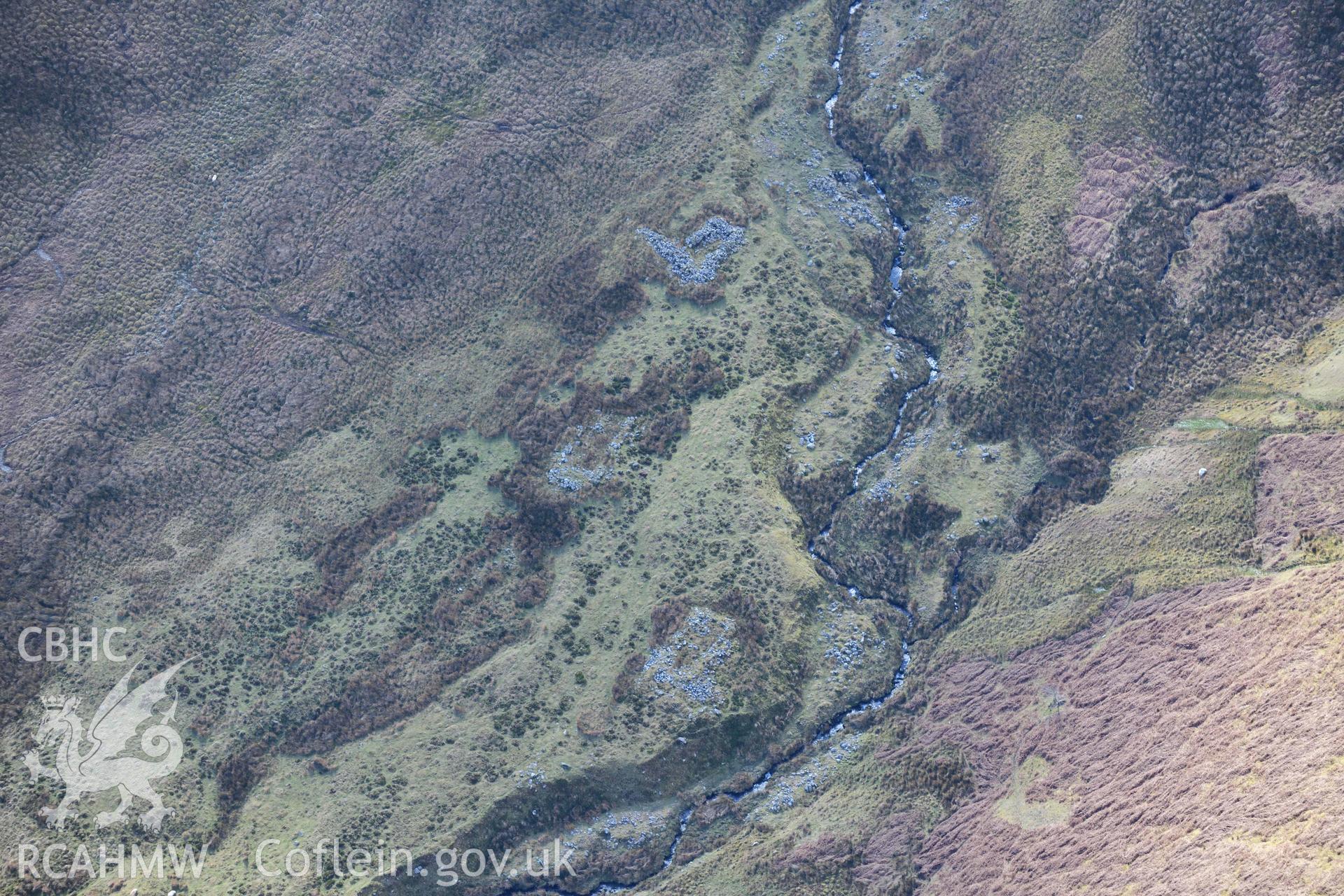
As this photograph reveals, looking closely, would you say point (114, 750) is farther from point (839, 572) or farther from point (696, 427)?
point (839, 572)

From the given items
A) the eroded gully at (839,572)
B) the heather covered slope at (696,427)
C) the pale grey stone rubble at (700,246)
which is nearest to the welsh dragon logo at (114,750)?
the heather covered slope at (696,427)

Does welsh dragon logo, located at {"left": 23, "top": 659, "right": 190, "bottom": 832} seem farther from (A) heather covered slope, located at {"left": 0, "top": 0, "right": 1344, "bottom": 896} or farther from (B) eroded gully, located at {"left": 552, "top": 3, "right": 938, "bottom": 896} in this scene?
(B) eroded gully, located at {"left": 552, "top": 3, "right": 938, "bottom": 896}

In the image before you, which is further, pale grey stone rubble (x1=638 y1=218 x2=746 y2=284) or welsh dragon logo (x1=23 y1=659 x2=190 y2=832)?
pale grey stone rubble (x1=638 y1=218 x2=746 y2=284)

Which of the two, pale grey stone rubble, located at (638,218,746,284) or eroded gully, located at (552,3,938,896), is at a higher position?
pale grey stone rubble, located at (638,218,746,284)

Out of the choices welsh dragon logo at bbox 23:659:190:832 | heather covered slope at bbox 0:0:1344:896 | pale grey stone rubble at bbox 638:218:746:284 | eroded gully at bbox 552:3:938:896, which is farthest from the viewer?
pale grey stone rubble at bbox 638:218:746:284

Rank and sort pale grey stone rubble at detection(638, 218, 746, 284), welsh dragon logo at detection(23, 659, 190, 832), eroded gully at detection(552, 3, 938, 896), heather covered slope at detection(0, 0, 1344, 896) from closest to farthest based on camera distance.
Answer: heather covered slope at detection(0, 0, 1344, 896), eroded gully at detection(552, 3, 938, 896), welsh dragon logo at detection(23, 659, 190, 832), pale grey stone rubble at detection(638, 218, 746, 284)

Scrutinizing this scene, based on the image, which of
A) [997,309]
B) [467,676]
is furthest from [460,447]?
[997,309]

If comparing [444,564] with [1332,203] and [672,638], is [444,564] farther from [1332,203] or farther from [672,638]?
[1332,203]

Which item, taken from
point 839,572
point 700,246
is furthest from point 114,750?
point 700,246

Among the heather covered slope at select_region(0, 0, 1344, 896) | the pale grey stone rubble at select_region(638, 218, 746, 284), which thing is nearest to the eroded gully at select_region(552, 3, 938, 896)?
the heather covered slope at select_region(0, 0, 1344, 896)
